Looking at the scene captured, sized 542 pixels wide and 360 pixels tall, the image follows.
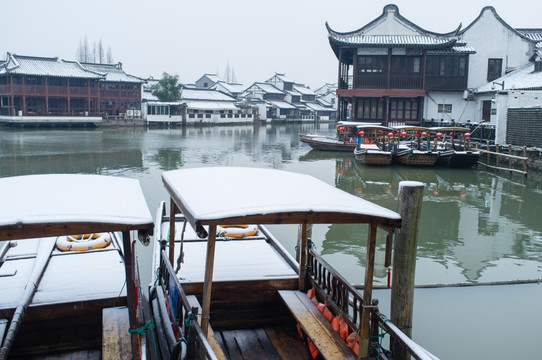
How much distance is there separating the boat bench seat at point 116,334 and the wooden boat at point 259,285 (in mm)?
431

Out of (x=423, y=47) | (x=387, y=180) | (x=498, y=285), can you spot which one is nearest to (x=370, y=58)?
(x=423, y=47)

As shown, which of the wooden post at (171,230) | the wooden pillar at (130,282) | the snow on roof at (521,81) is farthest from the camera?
the snow on roof at (521,81)

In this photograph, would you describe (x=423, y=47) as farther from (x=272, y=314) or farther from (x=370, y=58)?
(x=272, y=314)

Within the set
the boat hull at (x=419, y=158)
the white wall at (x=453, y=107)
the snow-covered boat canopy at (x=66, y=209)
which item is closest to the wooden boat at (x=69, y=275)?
the snow-covered boat canopy at (x=66, y=209)

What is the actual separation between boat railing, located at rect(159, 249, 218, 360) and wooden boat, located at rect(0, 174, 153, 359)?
0.38 metres

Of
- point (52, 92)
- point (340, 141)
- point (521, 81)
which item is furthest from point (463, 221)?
point (52, 92)

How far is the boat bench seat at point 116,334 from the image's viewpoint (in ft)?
13.6

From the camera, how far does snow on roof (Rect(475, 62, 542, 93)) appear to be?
25234mm

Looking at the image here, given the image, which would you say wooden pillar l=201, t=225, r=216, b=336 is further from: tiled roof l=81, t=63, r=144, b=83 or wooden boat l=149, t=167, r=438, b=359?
tiled roof l=81, t=63, r=144, b=83

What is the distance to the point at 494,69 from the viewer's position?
112ft

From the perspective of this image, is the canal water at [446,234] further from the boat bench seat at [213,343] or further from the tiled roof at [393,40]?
the tiled roof at [393,40]

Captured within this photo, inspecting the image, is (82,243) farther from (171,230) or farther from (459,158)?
(459,158)

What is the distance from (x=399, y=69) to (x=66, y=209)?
31.0 meters

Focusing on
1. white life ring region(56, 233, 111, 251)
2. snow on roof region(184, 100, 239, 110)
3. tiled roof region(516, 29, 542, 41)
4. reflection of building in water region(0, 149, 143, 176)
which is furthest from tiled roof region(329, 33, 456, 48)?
snow on roof region(184, 100, 239, 110)
